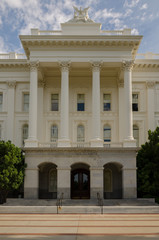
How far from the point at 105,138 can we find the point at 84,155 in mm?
6114

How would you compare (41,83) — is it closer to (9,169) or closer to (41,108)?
(41,108)

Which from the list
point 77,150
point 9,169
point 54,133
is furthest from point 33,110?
point 9,169

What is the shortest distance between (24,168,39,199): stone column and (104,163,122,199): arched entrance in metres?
7.67

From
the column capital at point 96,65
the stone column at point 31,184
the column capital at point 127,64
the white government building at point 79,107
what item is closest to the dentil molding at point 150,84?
the white government building at point 79,107

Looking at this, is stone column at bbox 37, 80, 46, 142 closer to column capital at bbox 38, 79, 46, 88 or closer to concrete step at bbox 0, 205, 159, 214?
column capital at bbox 38, 79, 46, 88

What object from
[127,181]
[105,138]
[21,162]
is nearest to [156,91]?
[105,138]

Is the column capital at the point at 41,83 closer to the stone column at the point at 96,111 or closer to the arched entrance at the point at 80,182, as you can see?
the stone column at the point at 96,111

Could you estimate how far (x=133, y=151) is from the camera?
30.3 metres

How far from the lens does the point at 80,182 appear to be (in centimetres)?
3319

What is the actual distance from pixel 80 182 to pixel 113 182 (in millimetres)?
3422

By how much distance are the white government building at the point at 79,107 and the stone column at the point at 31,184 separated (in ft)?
0.30

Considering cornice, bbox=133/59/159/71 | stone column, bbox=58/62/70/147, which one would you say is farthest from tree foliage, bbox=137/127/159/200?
cornice, bbox=133/59/159/71

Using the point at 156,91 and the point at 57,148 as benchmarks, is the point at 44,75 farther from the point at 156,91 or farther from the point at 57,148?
the point at 156,91

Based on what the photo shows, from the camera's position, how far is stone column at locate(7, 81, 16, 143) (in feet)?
118
